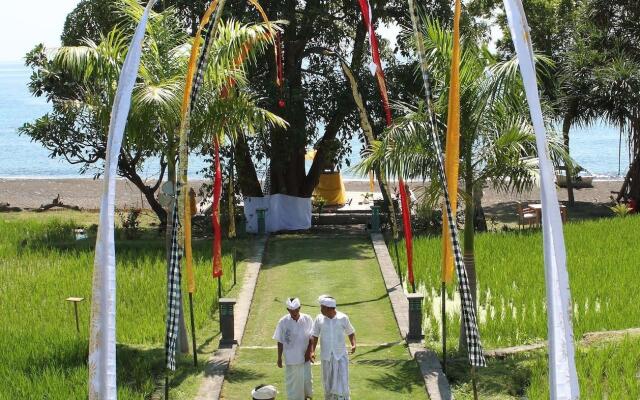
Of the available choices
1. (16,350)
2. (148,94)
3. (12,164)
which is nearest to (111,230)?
(148,94)

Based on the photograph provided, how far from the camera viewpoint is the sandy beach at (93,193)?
3406 centimetres

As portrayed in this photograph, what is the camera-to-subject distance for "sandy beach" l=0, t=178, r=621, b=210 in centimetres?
3406

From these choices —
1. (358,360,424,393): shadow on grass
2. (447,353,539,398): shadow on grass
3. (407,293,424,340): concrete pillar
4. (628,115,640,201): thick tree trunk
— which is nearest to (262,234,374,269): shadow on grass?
(407,293,424,340): concrete pillar

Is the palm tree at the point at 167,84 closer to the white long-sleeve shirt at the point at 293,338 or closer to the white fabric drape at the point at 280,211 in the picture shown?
the white long-sleeve shirt at the point at 293,338

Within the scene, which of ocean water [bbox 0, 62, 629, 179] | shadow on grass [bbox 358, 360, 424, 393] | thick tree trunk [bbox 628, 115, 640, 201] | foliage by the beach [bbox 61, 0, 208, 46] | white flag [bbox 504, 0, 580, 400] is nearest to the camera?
white flag [bbox 504, 0, 580, 400]

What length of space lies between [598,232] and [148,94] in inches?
481

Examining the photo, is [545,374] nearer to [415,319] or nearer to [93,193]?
[415,319]

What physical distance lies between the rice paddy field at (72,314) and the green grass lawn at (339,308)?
2.06 ft

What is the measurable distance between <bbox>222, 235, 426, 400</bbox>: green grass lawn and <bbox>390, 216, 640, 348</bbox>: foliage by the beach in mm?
809

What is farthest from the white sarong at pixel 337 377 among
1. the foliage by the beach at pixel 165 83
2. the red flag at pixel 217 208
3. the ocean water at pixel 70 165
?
the ocean water at pixel 70 165

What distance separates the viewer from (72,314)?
15.2 m

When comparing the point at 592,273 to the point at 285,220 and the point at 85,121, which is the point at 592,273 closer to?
the point at 285,220

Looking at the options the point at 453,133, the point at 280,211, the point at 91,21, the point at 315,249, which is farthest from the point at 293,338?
the point at 91,21

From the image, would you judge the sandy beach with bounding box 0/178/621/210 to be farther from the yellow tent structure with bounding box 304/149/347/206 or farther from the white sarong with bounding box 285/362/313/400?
the white sarong with bounding box 285/362/313/400
